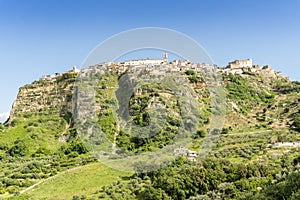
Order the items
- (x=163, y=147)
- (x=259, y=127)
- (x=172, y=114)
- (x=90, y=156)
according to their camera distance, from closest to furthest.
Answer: (x=163, y=147) → (x=90, y=156) → (x=172, y=114) → (x=259, y=127)

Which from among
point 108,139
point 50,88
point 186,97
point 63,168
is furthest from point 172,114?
point 50,88

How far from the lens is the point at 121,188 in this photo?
84.3 ft

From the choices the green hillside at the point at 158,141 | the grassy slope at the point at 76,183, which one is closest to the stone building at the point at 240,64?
the green hillside at the point at 158,141

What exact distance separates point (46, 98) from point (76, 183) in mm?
37859

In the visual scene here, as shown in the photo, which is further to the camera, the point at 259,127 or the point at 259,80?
the point at 259,80

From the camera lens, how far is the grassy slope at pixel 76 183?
26.8 metres

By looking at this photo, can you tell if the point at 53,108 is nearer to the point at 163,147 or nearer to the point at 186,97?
the point at 186,97

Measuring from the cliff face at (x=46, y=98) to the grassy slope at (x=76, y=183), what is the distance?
27.1m

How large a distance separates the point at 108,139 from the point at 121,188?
58.5 feet

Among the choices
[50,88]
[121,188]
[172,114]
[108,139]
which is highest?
[50,88]

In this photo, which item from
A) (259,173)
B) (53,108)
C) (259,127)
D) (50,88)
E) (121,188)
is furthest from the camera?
(50,88)

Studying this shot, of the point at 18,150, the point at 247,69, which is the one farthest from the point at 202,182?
the point at 247,69

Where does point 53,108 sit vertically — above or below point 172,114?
above

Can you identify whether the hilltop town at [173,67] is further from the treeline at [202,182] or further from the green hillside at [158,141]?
the treeline at [202,182]
